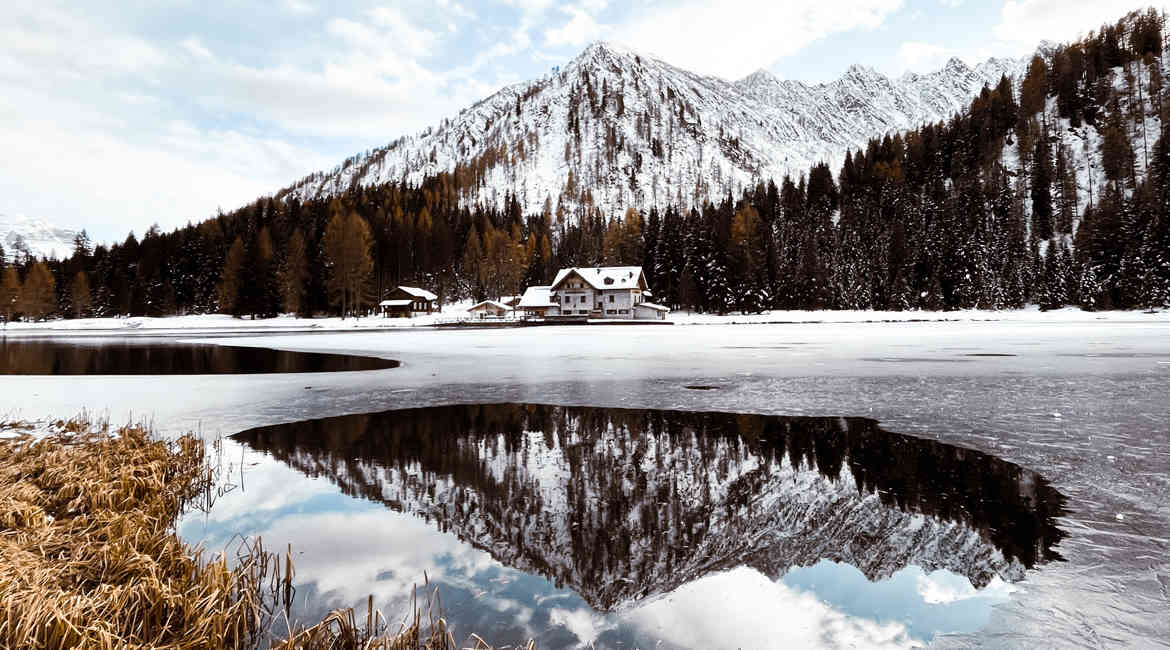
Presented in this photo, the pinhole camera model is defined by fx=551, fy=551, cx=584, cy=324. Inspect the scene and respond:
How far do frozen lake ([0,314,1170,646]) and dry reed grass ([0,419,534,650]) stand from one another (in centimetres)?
52

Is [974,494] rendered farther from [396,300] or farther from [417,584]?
[396,300]

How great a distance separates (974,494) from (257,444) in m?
11.4

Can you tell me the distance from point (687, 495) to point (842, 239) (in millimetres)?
96387

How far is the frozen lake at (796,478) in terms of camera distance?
165 inches

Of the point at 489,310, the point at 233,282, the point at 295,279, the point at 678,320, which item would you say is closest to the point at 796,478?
the point at 678,320

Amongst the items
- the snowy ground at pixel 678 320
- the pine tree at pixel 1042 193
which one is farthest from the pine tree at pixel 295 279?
the pine tree at pixel 1042 193

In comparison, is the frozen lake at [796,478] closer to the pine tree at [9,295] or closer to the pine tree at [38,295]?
the pine tree at [38,295]

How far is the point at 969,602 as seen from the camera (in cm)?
450

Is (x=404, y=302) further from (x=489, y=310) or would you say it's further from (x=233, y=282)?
(x=233, y=282)

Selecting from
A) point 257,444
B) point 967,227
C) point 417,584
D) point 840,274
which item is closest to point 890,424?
point 417,584

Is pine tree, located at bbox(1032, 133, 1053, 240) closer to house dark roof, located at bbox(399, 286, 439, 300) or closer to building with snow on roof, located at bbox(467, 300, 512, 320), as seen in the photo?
building with snow on roof, located at bbox(467, 300, 512, 320)

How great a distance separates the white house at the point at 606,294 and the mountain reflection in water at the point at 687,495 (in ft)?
219

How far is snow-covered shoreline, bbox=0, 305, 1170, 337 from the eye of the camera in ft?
209

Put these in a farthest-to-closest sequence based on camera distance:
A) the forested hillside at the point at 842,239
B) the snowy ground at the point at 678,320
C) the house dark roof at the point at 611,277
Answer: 1. the house dark roof at the point at 611,277
2. the forested hillside at the point at 842,239
3. the snowy ground at the point at 678,320
